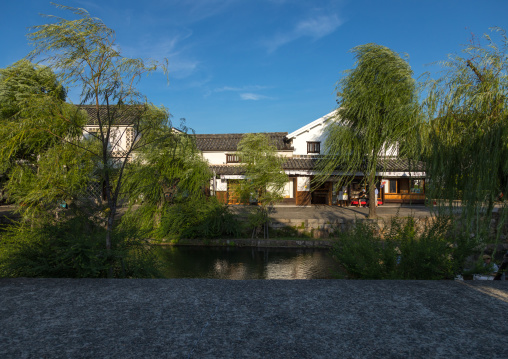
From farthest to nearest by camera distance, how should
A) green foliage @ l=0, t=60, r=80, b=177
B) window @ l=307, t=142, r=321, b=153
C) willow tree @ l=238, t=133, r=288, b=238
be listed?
window @ l=307, t=142, r=321, b=153
willow tree @ l=238, t=133, r=288, b=238
green foliage @ l=0, t=60, r=80, b=177

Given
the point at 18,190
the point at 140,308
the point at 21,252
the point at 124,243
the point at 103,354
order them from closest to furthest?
1. the point at 103,354
2. the point at 140,308
3. the point at 21,252
4. the point at 124,243
5. the point at 18,190

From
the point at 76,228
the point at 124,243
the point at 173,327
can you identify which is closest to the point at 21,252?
the point at 76,228

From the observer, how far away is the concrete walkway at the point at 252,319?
264 cm

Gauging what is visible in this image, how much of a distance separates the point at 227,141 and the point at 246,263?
1760 centimetres

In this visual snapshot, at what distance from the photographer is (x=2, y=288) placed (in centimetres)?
A: 420

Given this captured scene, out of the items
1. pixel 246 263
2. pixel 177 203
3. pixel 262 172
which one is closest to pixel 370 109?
pixel 262 172

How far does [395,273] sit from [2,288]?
6.05 m

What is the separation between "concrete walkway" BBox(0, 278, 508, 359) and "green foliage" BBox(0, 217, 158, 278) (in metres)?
0.97

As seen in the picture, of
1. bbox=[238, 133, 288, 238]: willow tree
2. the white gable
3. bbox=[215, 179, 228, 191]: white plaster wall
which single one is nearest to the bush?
bbox=[238, 133, 288, 238]: willow tree

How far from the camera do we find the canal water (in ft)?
40.3

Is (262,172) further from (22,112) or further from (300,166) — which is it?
(22,112)

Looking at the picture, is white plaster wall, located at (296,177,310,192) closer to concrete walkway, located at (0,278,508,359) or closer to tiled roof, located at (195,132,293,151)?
tiled roof, located at (195,132,293,151)

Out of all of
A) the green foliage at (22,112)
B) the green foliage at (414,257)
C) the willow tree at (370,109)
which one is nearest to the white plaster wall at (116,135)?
the green foliage at (22,112)

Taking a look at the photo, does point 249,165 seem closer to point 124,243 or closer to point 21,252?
point 124,243
